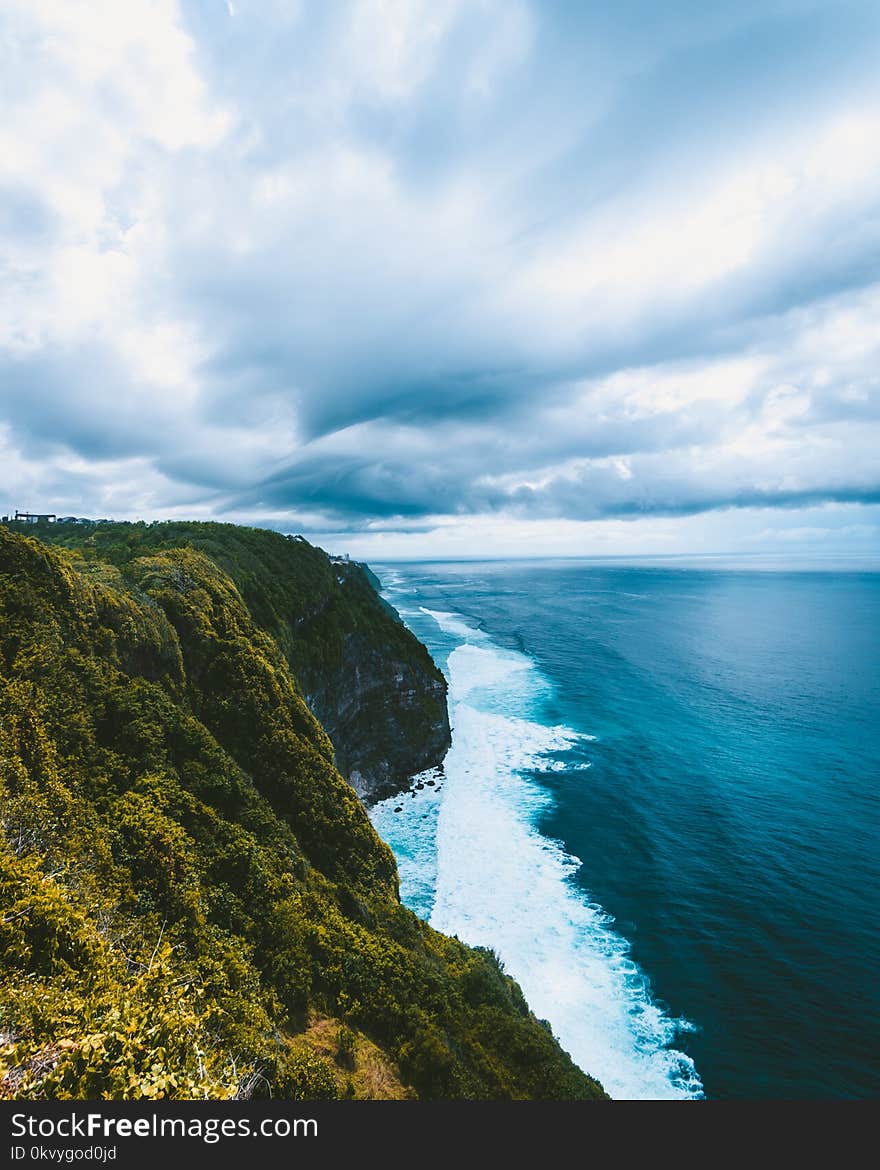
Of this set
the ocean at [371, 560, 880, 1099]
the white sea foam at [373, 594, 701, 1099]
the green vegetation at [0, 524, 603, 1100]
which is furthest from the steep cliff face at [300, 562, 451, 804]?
the green vegetation at [0, 524, 603, 1100]

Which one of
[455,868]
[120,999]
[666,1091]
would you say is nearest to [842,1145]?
[120,999]

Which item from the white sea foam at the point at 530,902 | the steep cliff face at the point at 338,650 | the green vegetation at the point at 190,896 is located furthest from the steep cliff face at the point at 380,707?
the green vegetation at the point at 190,896

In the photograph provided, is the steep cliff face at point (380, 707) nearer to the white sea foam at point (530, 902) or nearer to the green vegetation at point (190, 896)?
the white sea foam at point (530, 902)

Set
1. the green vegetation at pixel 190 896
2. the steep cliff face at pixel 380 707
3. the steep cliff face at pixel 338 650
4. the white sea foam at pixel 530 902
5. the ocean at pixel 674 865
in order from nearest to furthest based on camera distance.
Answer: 1. the green vegetation at pixel 190 896
2. the white sea foam at pixel 530 902
3. the ocean at pixel 674 865
4. the steep cliff face at pixel 338 650
5. the steep cliff face at pixel 380 707

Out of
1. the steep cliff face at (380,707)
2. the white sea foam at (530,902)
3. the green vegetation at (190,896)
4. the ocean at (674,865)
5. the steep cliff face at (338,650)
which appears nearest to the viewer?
the green vegetation at (190,896)

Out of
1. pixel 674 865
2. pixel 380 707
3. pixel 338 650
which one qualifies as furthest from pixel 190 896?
pixel 380 707

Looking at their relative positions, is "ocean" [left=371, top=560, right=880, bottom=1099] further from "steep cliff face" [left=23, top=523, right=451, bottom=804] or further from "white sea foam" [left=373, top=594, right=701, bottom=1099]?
"steep cliff face" [left=23, top=523, right=451, bottom=804]

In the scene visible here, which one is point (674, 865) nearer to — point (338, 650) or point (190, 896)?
point (190, 896)
